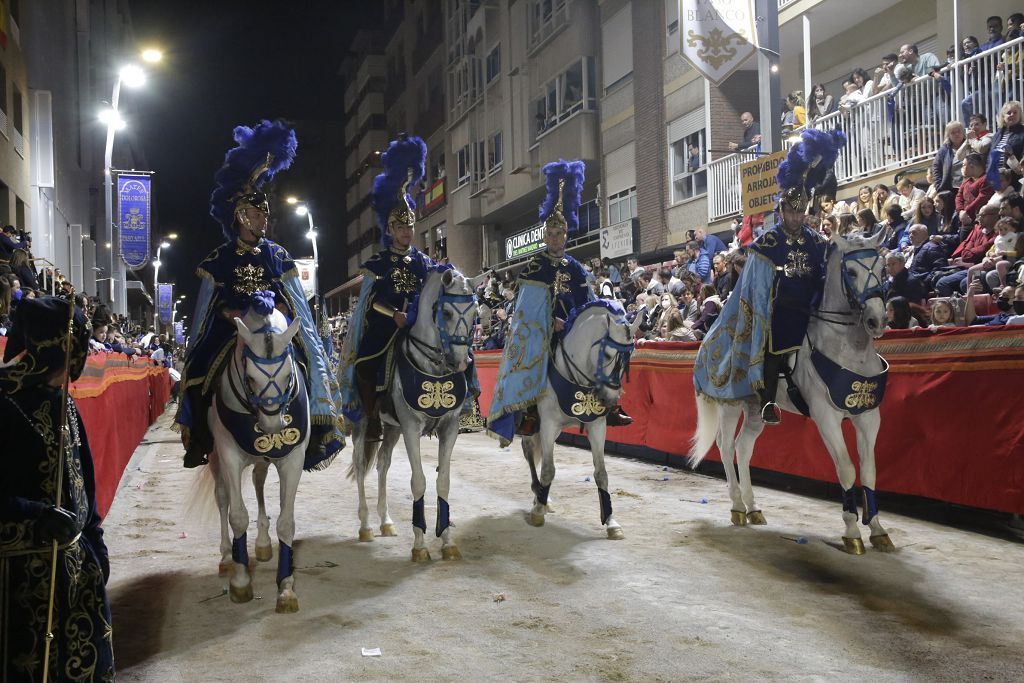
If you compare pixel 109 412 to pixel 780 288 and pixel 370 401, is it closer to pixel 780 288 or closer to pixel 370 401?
pixel 370 401

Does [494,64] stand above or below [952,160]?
above

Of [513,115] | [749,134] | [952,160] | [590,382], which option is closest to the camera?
[590,382]

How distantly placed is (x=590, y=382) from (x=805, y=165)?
2870 mm

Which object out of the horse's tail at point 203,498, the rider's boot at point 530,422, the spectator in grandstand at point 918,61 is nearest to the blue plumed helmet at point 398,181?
the rider's boot at point 530,422

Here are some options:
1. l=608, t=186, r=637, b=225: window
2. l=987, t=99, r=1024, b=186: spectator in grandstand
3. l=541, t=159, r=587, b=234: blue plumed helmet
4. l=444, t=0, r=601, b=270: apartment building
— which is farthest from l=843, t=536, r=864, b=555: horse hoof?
l=444, t=0, r=601, b=270: apartment building

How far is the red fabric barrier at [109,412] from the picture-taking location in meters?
8.48

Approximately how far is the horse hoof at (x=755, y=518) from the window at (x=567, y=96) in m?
20.8

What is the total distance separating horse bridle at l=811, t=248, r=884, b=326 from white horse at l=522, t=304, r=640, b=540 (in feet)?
5.97

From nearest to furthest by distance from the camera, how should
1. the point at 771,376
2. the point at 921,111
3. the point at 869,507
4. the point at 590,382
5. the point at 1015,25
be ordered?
the point at 869,507, the point at 771,376, the point at 590,382, the point at 1015,25, the point at 921,111

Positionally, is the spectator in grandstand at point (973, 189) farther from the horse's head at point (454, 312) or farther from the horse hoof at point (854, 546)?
the horse's head at point (454, 312)

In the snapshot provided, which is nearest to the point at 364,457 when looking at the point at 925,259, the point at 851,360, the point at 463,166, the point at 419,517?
the point at 419,517

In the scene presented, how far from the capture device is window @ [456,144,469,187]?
3944cm

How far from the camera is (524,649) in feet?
16.8

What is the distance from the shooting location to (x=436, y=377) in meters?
7.59
